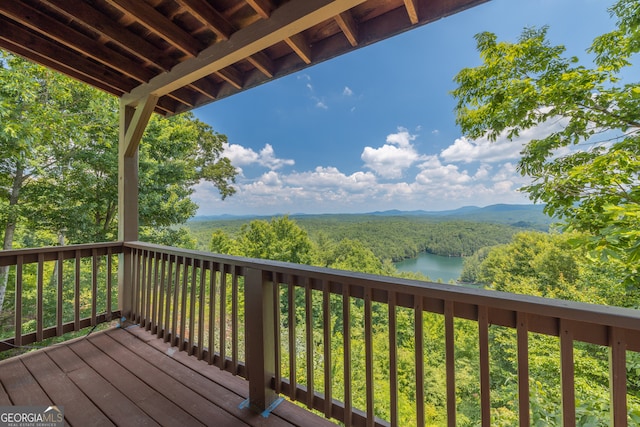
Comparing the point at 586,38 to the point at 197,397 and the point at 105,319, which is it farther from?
the point at 105,319

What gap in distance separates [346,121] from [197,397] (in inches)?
786

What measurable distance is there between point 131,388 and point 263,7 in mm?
2714

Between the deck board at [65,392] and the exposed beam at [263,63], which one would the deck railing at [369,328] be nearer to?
the deck board at [65,392]

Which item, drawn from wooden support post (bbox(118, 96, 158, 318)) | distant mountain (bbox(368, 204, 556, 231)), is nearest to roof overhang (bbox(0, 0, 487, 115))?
wooden support post (bbox(118, 96, 158, 318))

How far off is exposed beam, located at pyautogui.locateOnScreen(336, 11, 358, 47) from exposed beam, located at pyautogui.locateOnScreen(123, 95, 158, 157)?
2078 millimetres

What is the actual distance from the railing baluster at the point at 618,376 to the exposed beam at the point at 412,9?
67.8 inches

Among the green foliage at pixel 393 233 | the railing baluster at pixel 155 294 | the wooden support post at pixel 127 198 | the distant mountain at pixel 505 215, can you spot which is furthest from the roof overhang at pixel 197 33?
the green foliage at pixel 393 233

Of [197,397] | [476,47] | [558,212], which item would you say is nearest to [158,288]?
[197,397]

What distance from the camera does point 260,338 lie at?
1.67 metres

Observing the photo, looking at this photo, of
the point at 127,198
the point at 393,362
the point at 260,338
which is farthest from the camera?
the point at 127,198

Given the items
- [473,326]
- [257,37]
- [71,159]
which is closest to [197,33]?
[257,37]

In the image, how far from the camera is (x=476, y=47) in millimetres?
4539

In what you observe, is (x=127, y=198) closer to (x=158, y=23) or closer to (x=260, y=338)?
(x=158, y=23)

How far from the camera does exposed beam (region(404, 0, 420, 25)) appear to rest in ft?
4.78
